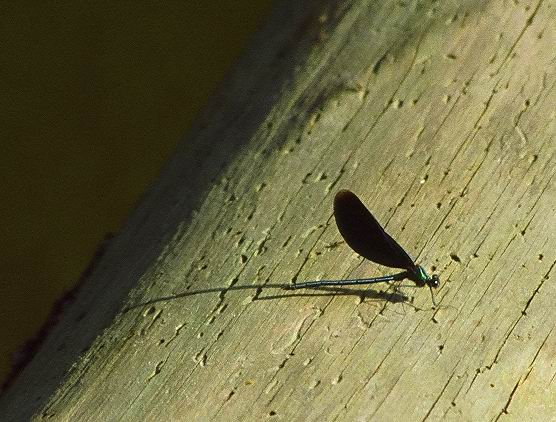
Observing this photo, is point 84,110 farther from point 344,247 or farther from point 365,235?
point 365,235

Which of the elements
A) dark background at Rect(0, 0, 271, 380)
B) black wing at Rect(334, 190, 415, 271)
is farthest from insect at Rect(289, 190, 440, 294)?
dark background at Rect(0, 0, 271, 380)

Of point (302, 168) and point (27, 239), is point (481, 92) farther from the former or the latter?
point (27, 239)

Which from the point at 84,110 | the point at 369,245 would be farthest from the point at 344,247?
the point at 84,110

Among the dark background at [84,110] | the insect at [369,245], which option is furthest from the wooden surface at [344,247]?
the dark background at [84,110]

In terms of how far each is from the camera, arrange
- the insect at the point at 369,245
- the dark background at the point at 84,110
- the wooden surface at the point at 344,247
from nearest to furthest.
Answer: the wooden surface at the point at 344,247 → the insect at the point at 369,245 → the dark background at the point at 84,110

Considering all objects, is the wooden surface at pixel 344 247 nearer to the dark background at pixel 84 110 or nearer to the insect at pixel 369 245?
the insect at pixel 369 245

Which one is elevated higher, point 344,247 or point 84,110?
point 344,247

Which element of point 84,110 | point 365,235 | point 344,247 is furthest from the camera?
point 84,110

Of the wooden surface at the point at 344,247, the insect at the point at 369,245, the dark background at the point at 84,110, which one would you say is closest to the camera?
the wooden surface at the point at 344,247

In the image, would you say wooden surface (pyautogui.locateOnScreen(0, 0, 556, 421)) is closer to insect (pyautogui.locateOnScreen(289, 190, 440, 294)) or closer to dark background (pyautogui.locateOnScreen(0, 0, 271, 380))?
insect (pyautogui.locateOnScreen(289, 190, 440, 294))
